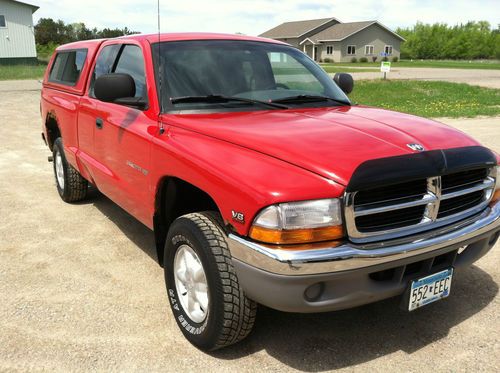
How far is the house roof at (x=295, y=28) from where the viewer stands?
244 ft

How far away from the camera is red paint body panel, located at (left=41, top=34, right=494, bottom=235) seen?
232 centimetres

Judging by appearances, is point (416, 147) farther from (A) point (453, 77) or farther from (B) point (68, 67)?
(A) point (453, 77)

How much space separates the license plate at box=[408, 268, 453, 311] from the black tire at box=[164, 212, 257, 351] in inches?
33.1

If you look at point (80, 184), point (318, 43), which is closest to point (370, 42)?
point (318, 43)

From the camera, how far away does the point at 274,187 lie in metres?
2.26

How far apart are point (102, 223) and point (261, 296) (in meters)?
3.09

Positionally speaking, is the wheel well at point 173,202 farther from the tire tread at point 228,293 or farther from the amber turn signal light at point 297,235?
the amber turn signal light at point 297,235

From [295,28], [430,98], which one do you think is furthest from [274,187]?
[295,28]

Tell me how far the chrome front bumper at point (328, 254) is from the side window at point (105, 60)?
2482mm

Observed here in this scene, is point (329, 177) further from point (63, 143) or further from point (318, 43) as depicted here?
point (318, 43)

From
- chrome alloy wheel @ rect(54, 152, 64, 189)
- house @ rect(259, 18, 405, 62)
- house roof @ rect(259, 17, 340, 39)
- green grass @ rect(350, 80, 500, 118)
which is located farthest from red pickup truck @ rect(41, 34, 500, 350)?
house roof @ rect(259, 17, 340, 39)

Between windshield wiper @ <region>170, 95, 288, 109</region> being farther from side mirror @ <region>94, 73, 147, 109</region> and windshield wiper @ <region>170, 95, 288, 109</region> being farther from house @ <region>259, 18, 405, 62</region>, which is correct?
house @ <region>259, 18, 405, 62</region>

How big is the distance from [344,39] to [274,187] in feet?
228

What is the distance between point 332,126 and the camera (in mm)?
2873
